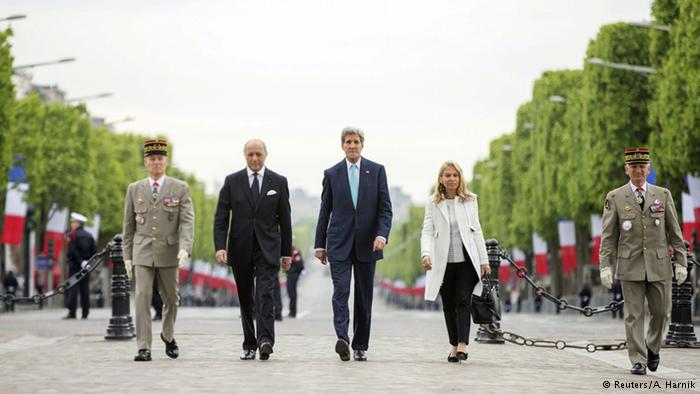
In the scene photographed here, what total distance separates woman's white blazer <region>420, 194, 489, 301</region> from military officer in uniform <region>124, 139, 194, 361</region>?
2396 millimetres

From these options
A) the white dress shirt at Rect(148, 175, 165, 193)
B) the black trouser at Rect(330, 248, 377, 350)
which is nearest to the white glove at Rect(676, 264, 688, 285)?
the black trouser at Rect(330, 248, 377, 350)

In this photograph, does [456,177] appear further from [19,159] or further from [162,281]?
[19,159]

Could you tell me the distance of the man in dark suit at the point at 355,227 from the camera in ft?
48.6

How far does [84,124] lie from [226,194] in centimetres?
5177

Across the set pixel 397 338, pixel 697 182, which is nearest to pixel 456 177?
pixel 397 338

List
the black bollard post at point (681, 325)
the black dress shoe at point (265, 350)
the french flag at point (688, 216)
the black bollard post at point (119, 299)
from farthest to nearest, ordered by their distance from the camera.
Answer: the french flag at point (688, 216)
the black bollard post at point (119, 299)
the black bollard post at point (681, 325)
the black dress shoe at point (265, 350)

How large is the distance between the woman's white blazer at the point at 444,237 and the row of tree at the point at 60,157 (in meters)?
32.4

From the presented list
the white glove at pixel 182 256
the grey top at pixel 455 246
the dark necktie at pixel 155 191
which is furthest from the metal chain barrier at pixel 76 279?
the grey top at pixel 455 246

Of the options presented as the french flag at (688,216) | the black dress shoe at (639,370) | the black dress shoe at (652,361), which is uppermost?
the french flag at (688,216)

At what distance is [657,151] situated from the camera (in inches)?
1654

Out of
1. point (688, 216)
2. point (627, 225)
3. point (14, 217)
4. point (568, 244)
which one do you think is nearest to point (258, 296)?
point (627, 225)

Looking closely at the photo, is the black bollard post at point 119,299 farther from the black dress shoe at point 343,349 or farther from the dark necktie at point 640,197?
the dark necktie at point 640,197

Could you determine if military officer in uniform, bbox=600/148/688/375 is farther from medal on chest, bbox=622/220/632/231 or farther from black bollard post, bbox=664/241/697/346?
black bollard post, bbox=664/241/697/346

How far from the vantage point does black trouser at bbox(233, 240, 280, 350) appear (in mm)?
14836
